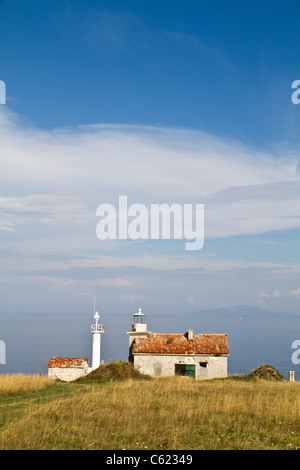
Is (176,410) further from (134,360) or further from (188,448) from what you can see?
(134,360)

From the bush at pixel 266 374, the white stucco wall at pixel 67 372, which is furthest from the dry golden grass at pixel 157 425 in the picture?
the white stucco wall at pixel 67 372

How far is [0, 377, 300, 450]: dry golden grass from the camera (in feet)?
30.8

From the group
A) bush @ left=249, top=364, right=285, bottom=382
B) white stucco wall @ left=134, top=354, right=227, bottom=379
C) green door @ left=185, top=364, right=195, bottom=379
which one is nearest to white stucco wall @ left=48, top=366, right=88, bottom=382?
white stucco wall @ left=134, top=354, right=227, bottom=379

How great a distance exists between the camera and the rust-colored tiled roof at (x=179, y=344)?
34.9m

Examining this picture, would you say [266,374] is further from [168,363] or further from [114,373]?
[114,373]

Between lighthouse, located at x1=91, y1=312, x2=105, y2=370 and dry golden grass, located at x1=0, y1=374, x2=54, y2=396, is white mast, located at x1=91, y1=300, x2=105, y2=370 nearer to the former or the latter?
lighthouse, located at x1=91, y1=312, x2=105, y2=370

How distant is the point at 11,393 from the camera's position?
19969 millimetres

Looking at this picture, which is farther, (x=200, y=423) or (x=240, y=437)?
(x=200, y=423)

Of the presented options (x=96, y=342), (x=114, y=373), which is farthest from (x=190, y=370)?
(x=96, y=342)

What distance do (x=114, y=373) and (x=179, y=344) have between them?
318 inches

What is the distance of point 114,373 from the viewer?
96.0 ft

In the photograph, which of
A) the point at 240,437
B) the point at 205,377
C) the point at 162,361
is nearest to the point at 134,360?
the point at 162,361

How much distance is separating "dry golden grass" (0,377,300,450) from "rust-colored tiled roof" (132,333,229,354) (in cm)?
2020

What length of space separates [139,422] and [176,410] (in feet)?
6.08
